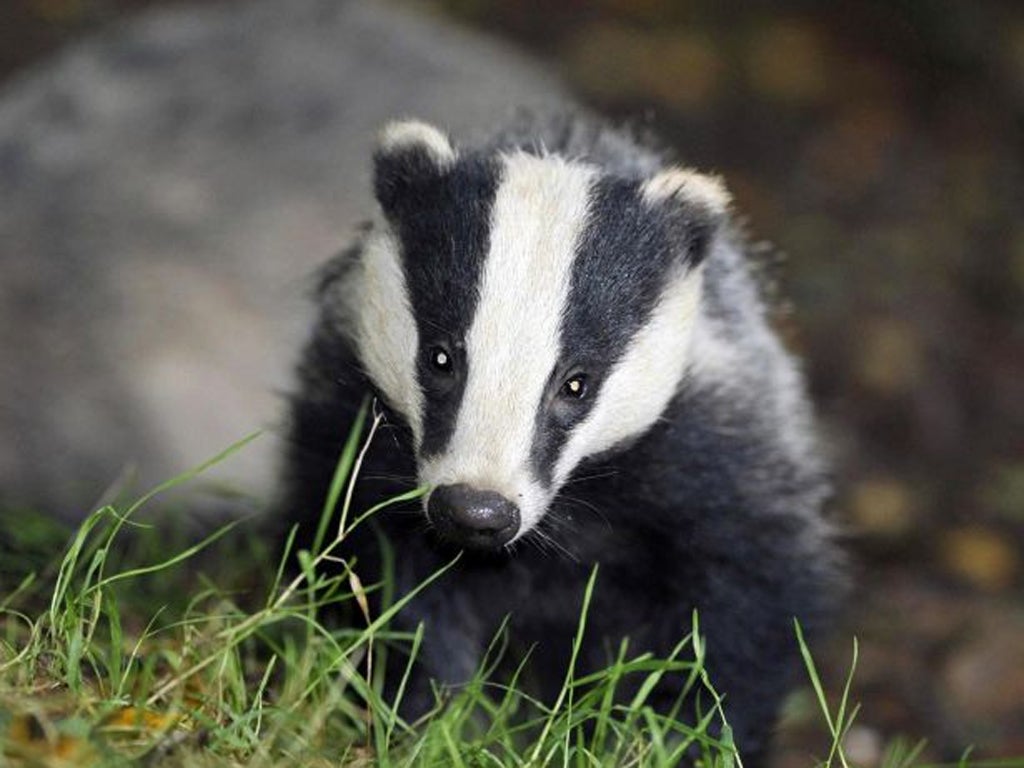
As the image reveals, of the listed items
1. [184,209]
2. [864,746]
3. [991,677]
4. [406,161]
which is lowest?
[864,746]

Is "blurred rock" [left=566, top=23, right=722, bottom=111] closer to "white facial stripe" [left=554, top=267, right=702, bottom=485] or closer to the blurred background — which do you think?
the blurred background

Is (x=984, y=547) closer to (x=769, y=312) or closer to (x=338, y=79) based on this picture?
(x=769, y=312)

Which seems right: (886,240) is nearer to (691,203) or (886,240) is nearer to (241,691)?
(691,203)

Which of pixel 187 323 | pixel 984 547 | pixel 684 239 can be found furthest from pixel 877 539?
pixel 684 239

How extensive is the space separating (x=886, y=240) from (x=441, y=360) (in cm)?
405

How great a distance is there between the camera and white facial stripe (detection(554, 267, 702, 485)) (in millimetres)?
2984

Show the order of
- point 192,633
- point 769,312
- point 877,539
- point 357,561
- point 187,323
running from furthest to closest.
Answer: point 877,539 → point 187,323 → point 769,312 → point 357,561 → point 192,633

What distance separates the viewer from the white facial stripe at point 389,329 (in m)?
3.00

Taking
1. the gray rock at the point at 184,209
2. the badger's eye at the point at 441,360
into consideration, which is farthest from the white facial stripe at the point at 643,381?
the gray rock at the point at 184,209

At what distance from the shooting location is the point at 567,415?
292 cm

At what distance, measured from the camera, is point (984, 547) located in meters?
5.40

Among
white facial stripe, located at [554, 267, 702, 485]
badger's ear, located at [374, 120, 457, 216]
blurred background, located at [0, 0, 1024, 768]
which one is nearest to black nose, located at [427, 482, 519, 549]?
white facial stripe, located at [554, 267, 702, 485]

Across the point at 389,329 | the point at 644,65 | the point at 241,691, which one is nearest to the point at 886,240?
the point at 644,65

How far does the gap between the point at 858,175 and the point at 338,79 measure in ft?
7.46
